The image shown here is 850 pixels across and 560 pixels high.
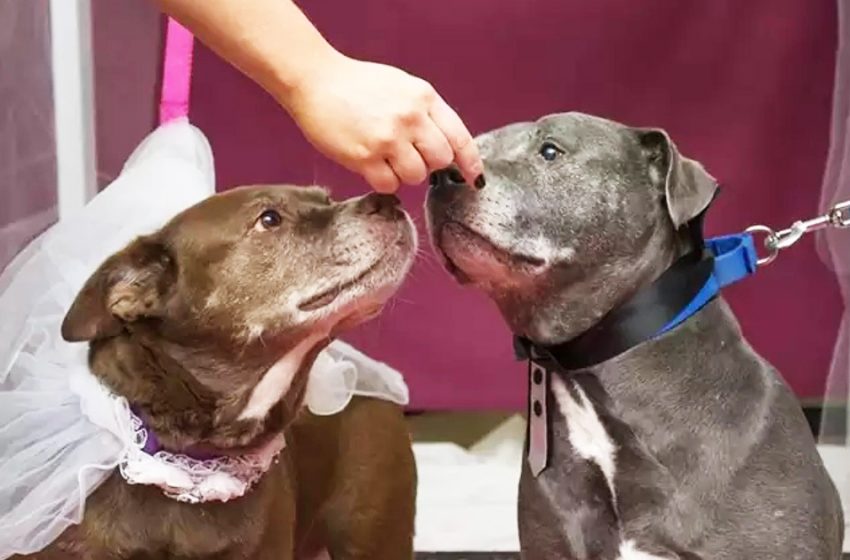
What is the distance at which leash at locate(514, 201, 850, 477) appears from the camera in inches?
58.1

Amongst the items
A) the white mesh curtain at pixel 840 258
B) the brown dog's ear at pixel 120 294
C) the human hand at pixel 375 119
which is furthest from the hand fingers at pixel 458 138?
the white mesh curtain at pixel 840 258

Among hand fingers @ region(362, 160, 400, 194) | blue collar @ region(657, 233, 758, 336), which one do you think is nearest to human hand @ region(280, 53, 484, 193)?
hand fingers @ region(362, 160, 400, 194)

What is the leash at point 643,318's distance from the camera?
4.84ft

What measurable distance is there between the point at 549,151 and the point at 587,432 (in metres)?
0.33

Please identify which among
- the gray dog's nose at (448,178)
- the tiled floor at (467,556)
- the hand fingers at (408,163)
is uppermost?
the hand fingers at (408,163)

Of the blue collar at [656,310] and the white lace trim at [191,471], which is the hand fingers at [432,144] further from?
the white lace trim at [191,471]

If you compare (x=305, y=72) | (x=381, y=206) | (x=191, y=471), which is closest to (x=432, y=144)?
(x=305, y=72)

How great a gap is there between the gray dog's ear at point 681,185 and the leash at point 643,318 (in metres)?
0.02

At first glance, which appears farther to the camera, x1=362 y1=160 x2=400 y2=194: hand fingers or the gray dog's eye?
the gray dog's eye

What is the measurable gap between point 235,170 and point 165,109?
0.73 m

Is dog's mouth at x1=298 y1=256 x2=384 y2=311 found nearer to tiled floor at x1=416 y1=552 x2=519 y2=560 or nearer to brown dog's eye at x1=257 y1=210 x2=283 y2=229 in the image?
brown dog's eye at x1=257 y1=210 x2=283 y2=229

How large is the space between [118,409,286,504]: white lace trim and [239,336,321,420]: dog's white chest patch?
5 cm

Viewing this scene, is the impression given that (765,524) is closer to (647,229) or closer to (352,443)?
(647,229)

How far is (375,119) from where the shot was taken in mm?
1243
